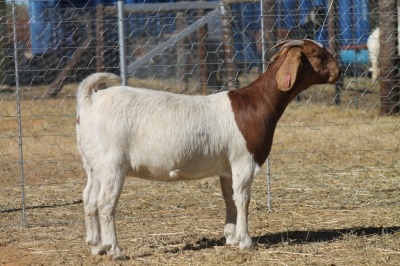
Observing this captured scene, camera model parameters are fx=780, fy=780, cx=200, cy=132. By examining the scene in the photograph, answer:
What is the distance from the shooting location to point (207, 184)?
807 centimetres

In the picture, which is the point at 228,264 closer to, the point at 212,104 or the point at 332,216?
the point at 212,104

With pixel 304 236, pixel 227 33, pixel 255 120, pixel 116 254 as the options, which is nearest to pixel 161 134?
pixel 255 120

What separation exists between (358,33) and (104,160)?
32.9ft

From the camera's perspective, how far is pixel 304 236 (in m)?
5.95

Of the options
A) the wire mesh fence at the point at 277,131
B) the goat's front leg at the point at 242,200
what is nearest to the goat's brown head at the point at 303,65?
the goat's front leg at the point at 242,200

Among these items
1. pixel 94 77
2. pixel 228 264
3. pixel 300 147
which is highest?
pixel 94 77

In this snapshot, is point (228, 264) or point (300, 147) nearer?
point (228, 264)

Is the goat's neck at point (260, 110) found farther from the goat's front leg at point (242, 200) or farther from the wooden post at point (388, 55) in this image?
the wooden post at point (388, 55)

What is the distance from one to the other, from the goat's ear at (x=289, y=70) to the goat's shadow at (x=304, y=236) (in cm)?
115

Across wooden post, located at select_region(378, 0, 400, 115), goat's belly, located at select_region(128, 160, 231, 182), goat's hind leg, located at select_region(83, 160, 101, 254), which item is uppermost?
wooden post, located at select_region(378, 0, 400, 115)

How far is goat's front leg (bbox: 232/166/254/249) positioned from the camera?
5414 mm

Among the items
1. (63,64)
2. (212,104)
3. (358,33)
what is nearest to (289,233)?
Result: (212,104)

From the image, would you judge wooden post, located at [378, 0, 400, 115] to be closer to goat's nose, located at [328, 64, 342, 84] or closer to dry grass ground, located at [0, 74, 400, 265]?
dry grass ground, located at [0, 74, 400, 265]

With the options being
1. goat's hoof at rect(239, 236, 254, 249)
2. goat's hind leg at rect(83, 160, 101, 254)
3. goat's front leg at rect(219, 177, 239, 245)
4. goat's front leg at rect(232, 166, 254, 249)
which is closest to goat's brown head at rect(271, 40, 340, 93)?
goat's front leg at rect(232, 166, 254, 249)
